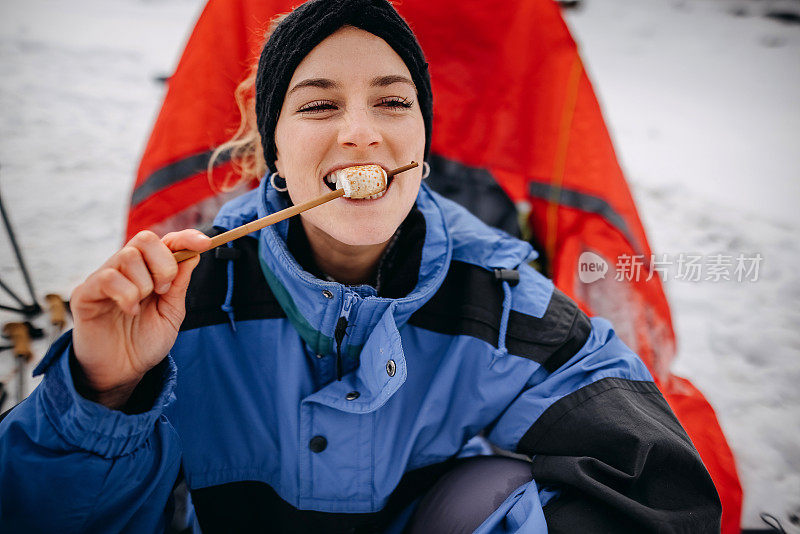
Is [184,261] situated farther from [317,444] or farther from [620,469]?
[620,469]

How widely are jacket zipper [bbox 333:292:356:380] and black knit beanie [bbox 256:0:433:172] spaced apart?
55 centimetres

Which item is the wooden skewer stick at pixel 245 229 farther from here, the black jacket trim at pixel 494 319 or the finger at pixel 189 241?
the black jacket trim at pixel 494 319

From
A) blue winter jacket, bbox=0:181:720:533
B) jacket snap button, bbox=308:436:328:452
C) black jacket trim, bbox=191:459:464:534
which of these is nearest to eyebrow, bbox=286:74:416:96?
blue winter jacket, bbox=0:181:720:533

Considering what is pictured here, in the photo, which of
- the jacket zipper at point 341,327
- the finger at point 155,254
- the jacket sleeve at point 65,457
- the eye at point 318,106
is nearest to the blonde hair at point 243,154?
the eye at point 318,106

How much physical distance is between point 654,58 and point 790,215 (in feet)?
10.9

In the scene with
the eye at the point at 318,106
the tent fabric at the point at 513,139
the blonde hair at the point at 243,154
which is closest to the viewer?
the eye at the point at 318,106

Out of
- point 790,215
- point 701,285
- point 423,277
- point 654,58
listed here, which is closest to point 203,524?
point 423,277

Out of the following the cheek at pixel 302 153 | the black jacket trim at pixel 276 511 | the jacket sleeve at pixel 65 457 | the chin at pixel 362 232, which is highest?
the cheek at pixel 302 153

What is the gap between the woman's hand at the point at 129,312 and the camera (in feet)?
2.72

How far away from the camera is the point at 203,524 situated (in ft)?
4.54

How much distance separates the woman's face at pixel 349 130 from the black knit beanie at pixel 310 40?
24mm

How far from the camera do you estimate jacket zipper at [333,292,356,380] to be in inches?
45.9

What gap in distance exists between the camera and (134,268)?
83cm

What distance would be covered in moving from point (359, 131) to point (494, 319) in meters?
0.66
